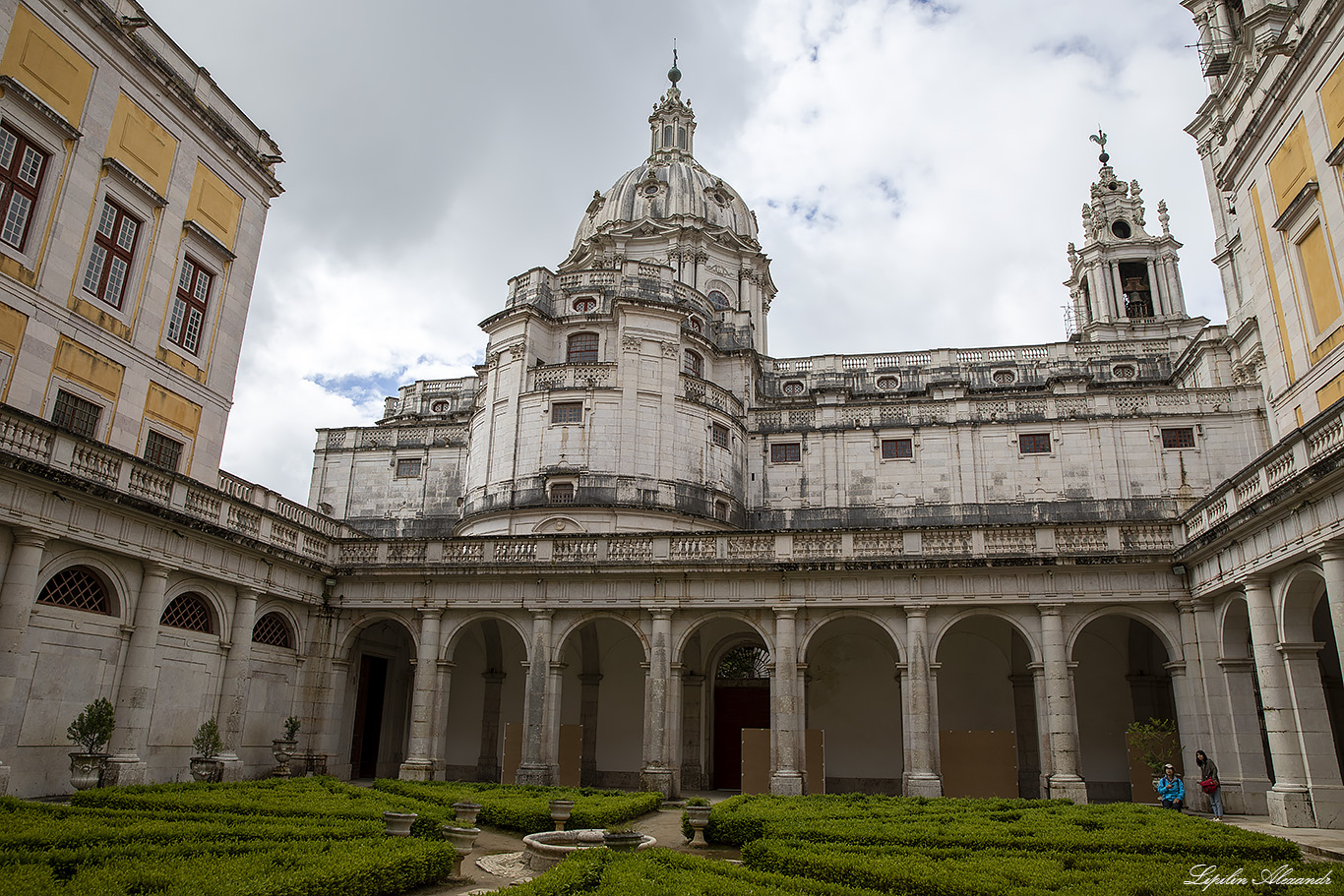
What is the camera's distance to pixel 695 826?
16.4 meters

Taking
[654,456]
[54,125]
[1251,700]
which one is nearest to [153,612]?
[54,125]

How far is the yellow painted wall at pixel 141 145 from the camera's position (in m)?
23.0

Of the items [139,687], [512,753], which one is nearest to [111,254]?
[139,687]

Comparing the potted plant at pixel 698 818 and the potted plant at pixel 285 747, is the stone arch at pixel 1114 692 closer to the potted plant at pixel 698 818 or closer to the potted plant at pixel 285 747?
the potted plant at pixel 698 818

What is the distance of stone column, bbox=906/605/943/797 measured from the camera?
23375mm

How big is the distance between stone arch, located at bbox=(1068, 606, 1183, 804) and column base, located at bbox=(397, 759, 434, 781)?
1946 cm

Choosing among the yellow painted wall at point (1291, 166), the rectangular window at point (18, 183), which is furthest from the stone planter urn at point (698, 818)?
the yellow painted wall at point (1291, 166)

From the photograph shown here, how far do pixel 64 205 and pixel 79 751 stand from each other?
1273cm

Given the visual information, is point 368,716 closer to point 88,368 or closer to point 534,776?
point 534,776

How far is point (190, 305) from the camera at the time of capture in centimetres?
2559

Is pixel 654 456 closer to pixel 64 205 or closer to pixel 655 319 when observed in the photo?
pixel 655 319

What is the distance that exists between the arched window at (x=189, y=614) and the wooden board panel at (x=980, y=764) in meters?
19.8

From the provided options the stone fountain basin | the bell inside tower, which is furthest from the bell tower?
the stone fountain basin

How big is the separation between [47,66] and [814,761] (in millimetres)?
26379
